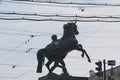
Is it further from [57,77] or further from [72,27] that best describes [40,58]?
[72,27]

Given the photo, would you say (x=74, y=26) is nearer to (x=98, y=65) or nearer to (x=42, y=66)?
(x=42, y=66)

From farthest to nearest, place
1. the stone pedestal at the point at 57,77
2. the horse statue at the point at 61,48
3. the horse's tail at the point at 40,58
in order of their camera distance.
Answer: the horse's tail at the point at 40,58
the stone pedestal at the point at 57,77
the horse statue at the point at 61,48

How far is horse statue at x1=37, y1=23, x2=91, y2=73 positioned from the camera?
26.7 metres

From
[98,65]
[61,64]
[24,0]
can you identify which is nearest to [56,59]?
[61,64]

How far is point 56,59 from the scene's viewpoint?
90.3 ft

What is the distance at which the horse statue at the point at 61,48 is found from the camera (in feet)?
87.7

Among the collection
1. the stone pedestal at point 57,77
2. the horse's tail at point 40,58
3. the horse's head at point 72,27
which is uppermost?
the horse's head at point 72,27

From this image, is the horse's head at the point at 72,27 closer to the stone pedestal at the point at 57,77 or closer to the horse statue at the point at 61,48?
the horse statue at the point at 61,48

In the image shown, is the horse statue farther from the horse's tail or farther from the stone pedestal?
the stone pedestal

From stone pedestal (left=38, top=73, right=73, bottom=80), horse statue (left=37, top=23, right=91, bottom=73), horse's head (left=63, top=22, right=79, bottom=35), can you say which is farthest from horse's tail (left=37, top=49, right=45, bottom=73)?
horse's head (left=63, top=22, right=79, bottom=35)

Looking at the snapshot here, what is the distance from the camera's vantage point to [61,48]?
2677 cm

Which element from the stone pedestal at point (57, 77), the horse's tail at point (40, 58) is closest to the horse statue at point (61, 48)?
the horse's tail at point (40, 58)

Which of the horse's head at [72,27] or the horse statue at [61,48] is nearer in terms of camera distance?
the horse statue at [61,48]

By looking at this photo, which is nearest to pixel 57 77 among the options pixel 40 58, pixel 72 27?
pixel 40 58
